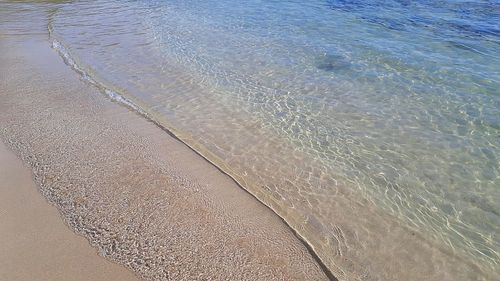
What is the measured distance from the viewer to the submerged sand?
4.33 m

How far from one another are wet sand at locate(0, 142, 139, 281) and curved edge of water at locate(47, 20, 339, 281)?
2014 millimetres

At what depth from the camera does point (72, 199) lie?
16.9 feet

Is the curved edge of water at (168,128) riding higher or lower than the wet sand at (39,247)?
lower

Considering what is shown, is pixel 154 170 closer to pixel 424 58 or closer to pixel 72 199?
pixel 72 199

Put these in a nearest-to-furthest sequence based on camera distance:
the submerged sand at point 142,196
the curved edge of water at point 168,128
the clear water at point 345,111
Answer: the submerged sand at point 142,196 < the curved edge of water at point 168,128 < the clear water at point 345,111

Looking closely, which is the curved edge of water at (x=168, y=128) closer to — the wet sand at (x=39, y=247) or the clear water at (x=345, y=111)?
the clear water at (x=345, y=111)

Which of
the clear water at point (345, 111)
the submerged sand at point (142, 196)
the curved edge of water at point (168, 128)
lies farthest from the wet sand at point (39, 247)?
the clear water at point (345, 111)

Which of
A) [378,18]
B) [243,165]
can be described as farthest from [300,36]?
[243,165]

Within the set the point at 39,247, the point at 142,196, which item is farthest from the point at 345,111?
the point at 39,247

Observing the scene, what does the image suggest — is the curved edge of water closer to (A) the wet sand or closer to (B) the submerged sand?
(B) the submerged sand

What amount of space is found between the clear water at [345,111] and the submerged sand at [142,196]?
0.38 meters

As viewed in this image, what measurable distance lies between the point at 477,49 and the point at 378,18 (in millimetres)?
3907

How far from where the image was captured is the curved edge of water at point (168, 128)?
4.78 meters

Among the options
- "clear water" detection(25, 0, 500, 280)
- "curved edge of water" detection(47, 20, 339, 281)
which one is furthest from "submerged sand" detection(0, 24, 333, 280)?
"clear water" detection(25, 0, 500, 280)
